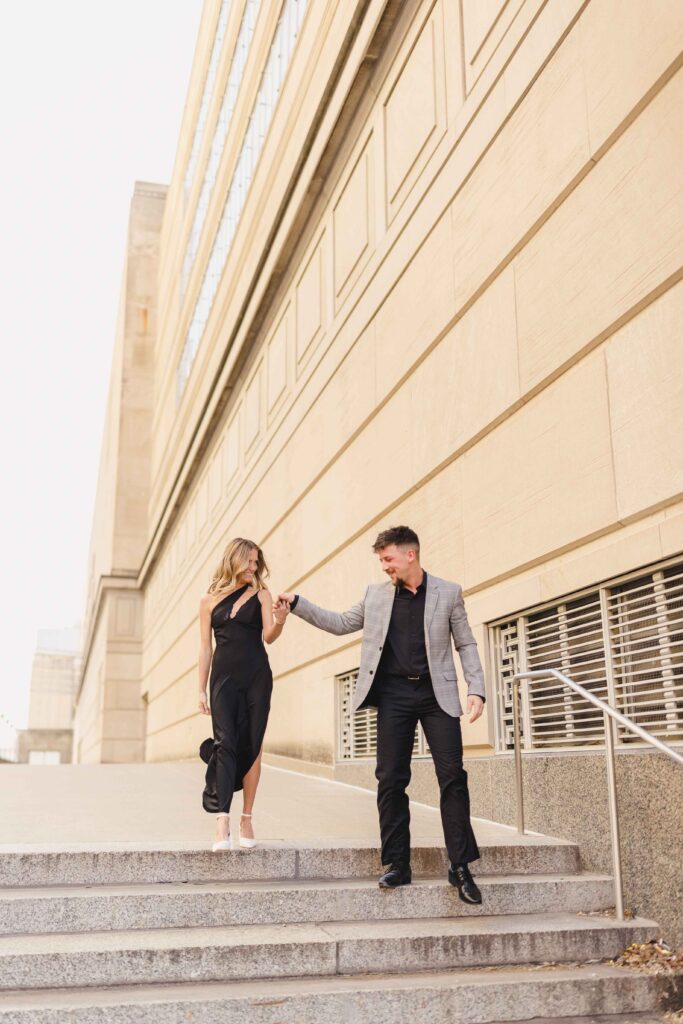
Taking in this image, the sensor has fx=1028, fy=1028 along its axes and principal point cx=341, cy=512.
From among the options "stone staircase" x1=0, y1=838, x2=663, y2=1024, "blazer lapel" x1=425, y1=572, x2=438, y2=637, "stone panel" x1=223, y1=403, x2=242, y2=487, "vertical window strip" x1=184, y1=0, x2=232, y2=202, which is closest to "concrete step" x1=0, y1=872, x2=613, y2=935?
"stone staircase" x1=0, y1=838, x2=663, y2=1024

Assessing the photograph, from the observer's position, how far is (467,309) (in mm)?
7766

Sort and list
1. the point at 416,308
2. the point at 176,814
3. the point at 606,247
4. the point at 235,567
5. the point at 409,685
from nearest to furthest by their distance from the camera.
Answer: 1. the point at 409,685
2. the point at 235,567
3. the point at 606,247
4. the point at 176,814
5. the point at 416,308

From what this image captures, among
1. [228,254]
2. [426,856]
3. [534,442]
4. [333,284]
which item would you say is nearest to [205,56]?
[228,254]

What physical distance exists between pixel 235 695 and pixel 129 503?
106 feet

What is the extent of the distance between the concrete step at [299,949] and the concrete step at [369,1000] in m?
0.06

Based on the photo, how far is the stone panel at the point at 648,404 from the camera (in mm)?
5066

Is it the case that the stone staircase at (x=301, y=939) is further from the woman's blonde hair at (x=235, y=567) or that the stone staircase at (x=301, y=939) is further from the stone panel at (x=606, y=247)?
the stone panel at (x=606, y=247)

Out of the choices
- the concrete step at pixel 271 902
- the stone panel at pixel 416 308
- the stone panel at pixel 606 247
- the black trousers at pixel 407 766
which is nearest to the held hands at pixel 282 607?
the black trousers at pixel 407 766

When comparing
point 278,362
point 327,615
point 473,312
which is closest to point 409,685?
point 327,615

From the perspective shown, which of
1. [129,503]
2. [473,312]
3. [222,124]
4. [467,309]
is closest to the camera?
[473,312]

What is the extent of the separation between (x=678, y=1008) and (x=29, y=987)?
8.53 ft

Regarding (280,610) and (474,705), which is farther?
(280,610)

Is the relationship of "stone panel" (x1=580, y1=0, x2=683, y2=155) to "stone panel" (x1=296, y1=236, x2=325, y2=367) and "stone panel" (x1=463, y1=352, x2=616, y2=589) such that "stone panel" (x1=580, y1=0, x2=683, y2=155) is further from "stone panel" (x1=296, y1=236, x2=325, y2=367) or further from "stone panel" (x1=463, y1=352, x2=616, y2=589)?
"stone panel" (x1=296, y1=236, x2=325, y2=367)

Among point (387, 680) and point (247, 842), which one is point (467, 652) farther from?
point (247, 842)
